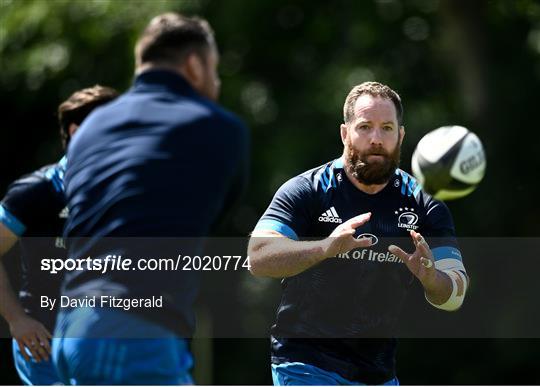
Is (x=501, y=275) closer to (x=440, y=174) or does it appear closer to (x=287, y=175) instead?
(x=287, y=175)

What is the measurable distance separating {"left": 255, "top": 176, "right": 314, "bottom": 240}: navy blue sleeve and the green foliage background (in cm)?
896

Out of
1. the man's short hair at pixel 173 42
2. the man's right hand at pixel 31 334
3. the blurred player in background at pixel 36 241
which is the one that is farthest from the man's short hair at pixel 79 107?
the man's short hair at pixel 173 42

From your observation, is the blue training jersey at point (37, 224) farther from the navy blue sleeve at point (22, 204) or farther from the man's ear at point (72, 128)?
the man's ear at point (72, 128)

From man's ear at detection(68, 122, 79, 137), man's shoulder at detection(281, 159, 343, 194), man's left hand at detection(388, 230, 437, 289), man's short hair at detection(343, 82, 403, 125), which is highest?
man's ear at detection(68, 122, 79, 137)

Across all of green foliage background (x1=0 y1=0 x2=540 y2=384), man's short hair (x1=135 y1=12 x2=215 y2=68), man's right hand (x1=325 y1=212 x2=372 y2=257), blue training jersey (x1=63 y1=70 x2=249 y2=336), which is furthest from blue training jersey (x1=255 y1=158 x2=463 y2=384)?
green foliage background (x1=0 y1=0 x2=540 y2=384)

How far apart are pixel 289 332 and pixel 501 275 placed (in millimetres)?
9969

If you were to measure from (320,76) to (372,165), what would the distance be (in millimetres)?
10583

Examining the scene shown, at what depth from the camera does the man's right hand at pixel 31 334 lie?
6676mm

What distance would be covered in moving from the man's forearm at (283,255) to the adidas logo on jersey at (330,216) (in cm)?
29

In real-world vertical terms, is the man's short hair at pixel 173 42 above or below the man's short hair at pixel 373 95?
below

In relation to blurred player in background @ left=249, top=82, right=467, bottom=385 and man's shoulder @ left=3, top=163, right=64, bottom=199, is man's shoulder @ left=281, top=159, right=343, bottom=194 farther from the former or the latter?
man's shoulder @ left=3, top=163, right=64, bottom=199

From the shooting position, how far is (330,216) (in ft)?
20.2

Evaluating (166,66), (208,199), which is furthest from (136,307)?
(166,66)

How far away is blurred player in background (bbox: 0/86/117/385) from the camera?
6.68m
